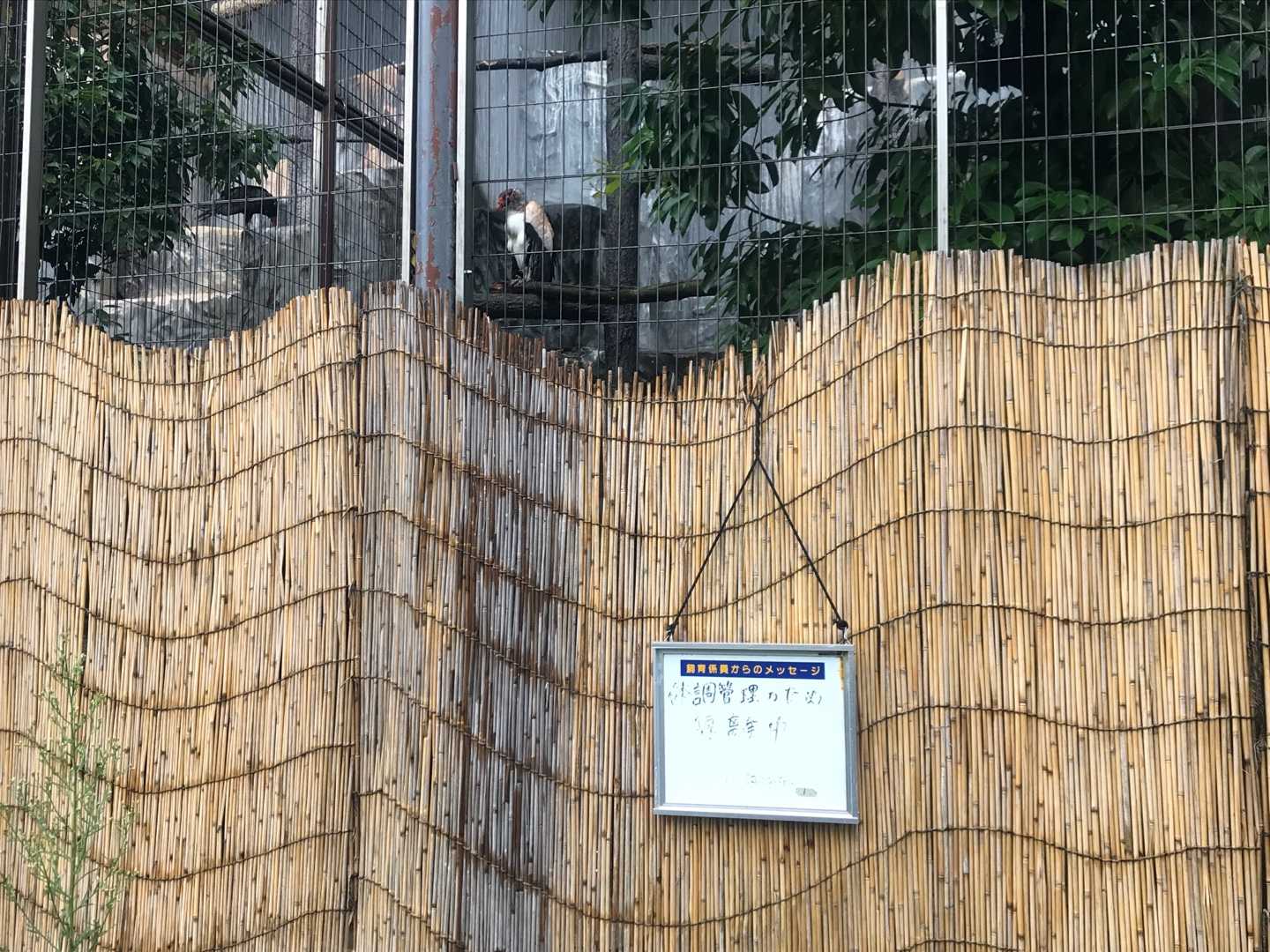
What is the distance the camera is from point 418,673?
3.91 metres

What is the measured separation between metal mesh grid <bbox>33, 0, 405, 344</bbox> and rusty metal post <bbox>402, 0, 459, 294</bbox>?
3.10ft

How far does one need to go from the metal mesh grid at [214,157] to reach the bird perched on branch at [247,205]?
1cm

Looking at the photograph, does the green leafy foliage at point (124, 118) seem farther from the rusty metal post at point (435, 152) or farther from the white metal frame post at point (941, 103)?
the white metal frame post at point (941, 103)

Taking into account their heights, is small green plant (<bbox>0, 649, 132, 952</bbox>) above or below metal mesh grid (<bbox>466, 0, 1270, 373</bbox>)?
below

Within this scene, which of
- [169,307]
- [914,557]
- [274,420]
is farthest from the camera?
[169,307]

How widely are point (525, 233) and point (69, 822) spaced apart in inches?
99.5

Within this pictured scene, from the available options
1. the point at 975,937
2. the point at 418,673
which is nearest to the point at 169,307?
the point at 418,673

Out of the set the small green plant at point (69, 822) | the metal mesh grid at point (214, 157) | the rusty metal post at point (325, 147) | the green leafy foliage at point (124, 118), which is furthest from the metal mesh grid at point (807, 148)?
the small green plant at point (69, 822)

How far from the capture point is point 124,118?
4.99m

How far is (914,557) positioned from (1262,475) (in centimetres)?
91

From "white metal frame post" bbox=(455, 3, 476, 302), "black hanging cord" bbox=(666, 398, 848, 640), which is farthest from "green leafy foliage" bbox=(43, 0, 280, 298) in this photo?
"black hanging cord" bbox=(666, 398, 848, 640)

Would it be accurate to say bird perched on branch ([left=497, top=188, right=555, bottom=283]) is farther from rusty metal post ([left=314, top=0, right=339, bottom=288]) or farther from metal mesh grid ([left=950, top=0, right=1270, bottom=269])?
metal mesh grid ([left=950, top=0, right=1270, bottom=269])

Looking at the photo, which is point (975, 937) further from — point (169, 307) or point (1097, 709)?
point (169, 307)

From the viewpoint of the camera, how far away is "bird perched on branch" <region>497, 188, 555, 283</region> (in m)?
4.72
